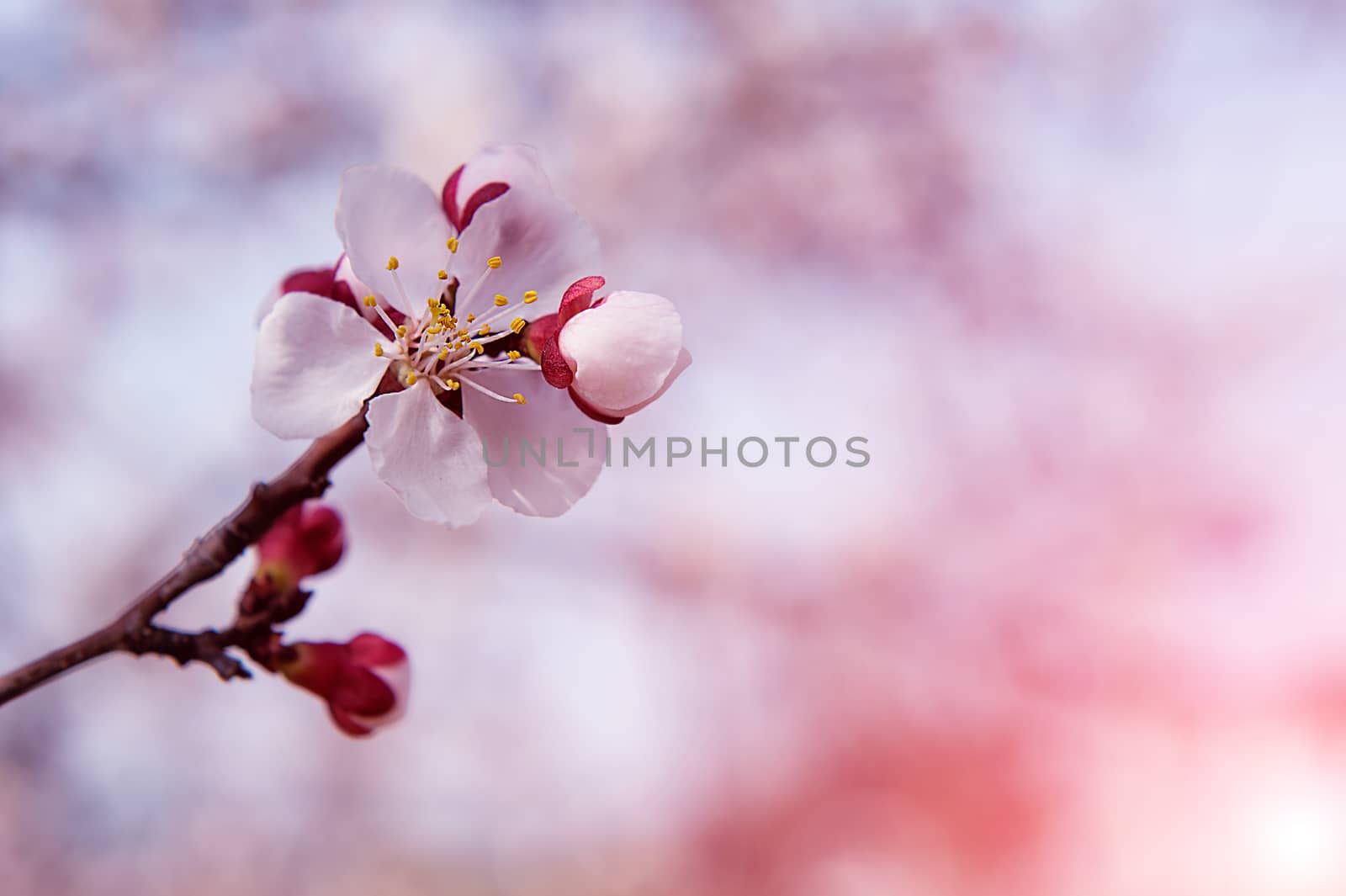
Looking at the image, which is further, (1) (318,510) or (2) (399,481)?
(1) (318,510)

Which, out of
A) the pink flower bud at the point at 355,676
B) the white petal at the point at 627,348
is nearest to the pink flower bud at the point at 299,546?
the pink flower bud at the point at 355,676

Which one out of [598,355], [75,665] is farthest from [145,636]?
[598,355]

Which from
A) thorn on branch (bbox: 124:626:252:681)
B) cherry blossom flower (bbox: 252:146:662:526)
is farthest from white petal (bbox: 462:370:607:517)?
thorn on branch (bbox: 124:626:252:681)

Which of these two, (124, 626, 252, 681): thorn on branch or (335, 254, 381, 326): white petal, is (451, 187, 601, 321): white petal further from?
(124, 626, 252, 681): thorn on branch

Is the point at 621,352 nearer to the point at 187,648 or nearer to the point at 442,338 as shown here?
the point at 442,338

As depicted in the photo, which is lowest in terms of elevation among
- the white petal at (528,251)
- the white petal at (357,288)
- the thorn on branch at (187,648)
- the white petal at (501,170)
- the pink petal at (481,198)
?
the thorn on branch at (187,648)

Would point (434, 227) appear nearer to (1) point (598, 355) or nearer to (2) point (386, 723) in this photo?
(1) point (598, 355)

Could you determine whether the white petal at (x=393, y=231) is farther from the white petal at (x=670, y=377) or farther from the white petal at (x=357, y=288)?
the white petal at (x=670, y=377)

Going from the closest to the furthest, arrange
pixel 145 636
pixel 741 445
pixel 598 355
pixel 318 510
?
1. pixel 598 355
2. pixel 145 636
3. pixel 318 510
4. pixel 741 445
